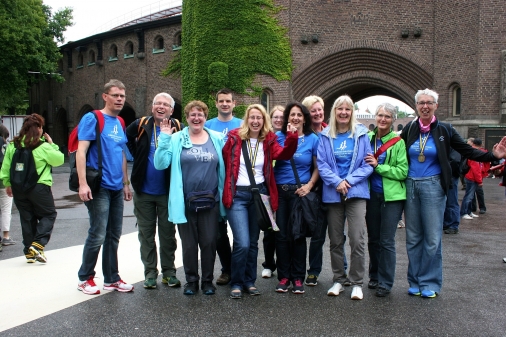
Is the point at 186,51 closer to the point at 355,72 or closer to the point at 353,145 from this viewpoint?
the point at 355,72

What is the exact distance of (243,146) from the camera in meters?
5.40

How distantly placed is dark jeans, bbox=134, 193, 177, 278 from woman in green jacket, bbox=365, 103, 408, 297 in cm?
199

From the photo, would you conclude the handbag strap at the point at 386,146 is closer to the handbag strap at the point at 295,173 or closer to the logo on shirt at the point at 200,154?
the handbag strap at the point at 295,173

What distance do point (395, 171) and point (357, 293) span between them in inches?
47.0

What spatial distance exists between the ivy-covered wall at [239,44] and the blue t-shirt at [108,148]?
17975mm

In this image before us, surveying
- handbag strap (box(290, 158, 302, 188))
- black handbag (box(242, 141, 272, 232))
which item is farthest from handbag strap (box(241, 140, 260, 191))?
handbag strap (box(290, 158, 302, 188))

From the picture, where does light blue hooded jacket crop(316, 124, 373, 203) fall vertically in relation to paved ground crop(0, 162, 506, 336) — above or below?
above

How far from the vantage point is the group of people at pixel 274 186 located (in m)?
5.27

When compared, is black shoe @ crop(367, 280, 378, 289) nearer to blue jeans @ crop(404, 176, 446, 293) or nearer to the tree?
blue jeans @ crop(404, 176, 446, 293)

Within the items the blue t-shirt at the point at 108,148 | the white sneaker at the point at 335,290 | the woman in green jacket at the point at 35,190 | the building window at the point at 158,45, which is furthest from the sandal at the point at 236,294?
the building window at the point at 158,45

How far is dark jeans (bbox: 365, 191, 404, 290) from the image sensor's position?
5.36 m

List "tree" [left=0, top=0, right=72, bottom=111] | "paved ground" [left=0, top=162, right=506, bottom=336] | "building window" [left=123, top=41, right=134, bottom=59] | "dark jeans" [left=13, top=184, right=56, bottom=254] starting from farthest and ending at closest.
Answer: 1. "building window" [left=123, top=41, right=134, bottom=59]
2. "tree" [left=0, top=0, right=72, bottom=111]
3. "dark jeans" [left=13, top=184, right=56, bottom=254]
4. "paved ground" [left=0, top=162, right=506, bottom=336]

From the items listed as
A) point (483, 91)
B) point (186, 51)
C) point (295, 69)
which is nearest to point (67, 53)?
point (186, 51)

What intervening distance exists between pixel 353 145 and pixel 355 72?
20.1 meters
